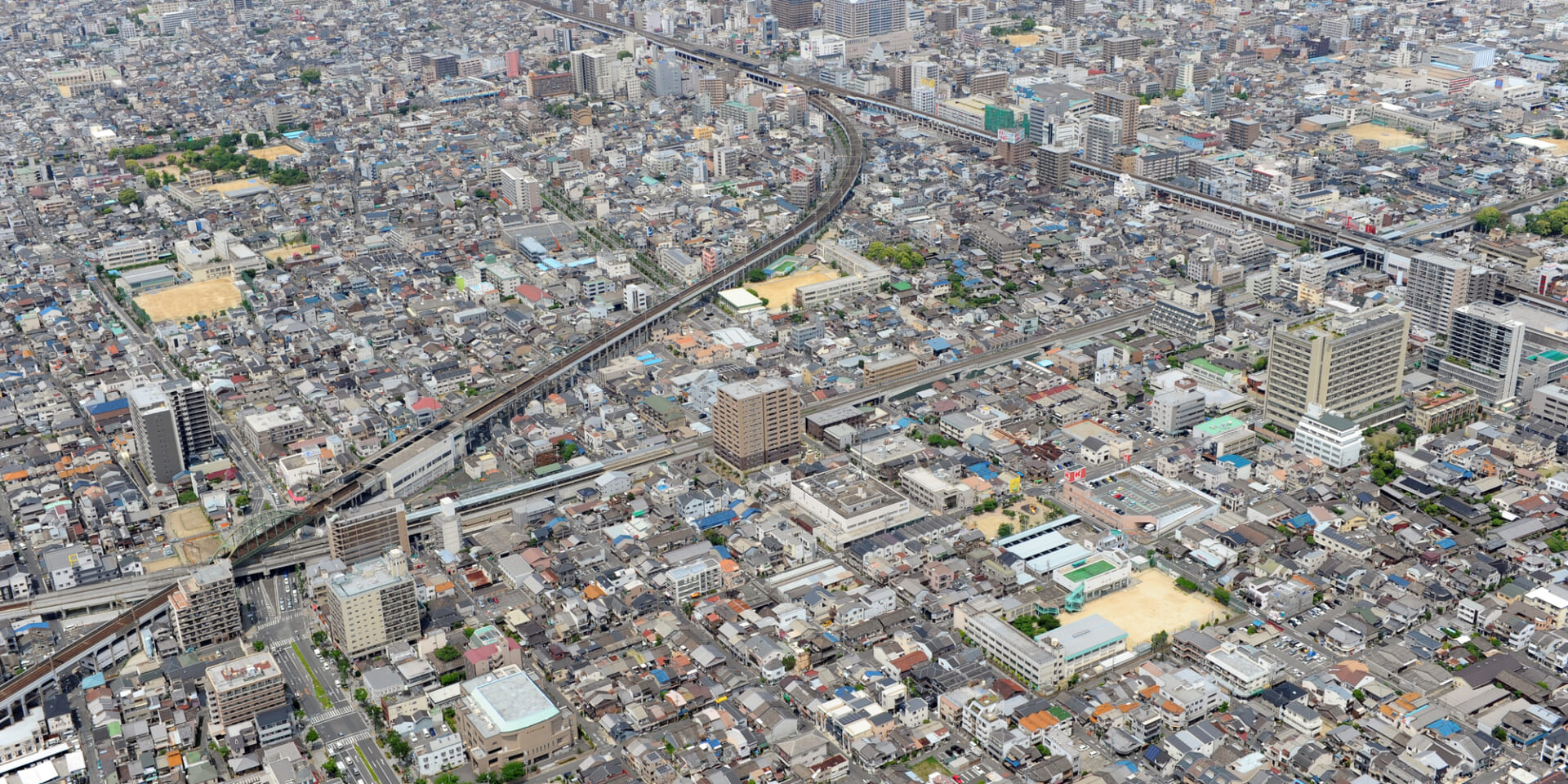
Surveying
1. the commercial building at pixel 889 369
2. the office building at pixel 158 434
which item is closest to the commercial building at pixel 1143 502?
the commercial building at pixel 889 369

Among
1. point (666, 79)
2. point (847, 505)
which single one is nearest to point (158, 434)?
point (847, 505)

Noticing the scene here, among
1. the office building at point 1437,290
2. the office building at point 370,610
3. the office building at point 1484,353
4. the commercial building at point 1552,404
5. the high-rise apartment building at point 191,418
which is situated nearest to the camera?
the office building at point 370,610

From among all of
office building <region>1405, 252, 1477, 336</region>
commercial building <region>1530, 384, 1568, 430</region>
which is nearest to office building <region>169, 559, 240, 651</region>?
commercial building <region>1530, 384, 1568, 430</region>

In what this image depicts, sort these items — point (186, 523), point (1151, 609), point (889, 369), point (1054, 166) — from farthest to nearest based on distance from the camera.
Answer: point (1054, 166) → point (889, 369) → point (186, 523) → point (1151, 609)

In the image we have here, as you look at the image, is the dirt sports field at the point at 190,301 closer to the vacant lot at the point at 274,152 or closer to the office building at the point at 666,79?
the vacant lot at the point at 274,152

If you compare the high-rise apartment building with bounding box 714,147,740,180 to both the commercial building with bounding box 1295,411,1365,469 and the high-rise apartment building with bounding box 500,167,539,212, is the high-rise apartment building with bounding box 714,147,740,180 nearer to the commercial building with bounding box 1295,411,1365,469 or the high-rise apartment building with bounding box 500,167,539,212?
the high-rise apartment building with bounding box 500,167,539,212

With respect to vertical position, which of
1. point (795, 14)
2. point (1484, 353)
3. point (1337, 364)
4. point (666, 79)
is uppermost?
point (795, 14)

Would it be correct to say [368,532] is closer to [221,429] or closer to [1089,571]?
[221,429]
